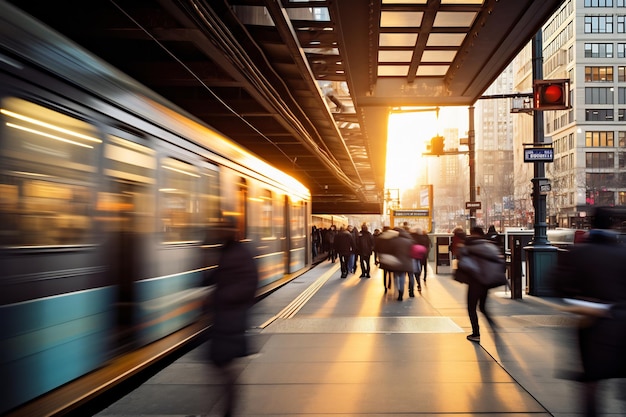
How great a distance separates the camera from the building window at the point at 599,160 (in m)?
71.2

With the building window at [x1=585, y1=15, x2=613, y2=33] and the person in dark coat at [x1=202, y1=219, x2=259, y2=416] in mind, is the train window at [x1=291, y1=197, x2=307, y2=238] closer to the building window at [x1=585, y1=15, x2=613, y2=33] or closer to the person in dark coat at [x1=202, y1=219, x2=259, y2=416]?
the person in dark coat at [x1=202, y1=219, x2=259, y2=416]

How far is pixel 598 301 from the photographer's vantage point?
13.4 ft

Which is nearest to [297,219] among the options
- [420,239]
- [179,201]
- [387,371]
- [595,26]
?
[420,239]

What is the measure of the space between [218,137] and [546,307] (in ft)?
23.7

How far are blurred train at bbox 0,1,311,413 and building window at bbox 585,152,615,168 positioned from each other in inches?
2828

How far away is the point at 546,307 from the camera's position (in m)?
11.9

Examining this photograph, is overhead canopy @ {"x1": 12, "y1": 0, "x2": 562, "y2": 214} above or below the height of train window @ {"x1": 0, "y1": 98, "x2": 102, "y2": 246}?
above

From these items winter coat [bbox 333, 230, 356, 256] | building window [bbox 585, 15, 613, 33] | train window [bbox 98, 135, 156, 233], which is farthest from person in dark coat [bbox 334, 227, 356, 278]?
building window [bbox 585, 15, 613, 33]

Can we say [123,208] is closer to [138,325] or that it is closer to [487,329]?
[138,325]

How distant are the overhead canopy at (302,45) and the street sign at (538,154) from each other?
1.68 meters

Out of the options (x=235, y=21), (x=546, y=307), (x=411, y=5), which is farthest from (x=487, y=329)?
(x=235, y=21)

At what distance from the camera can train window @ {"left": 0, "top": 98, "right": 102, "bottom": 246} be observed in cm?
422

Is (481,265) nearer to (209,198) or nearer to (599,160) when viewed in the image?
(209,198)

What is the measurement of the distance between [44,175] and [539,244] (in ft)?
38.7
